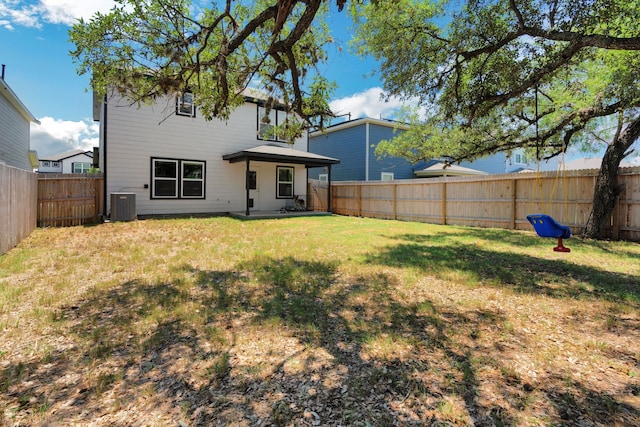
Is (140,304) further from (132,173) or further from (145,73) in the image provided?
(132,173)

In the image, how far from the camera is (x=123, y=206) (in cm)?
1132

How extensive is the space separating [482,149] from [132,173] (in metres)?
13.3

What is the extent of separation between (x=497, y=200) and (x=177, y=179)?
41.2 feet

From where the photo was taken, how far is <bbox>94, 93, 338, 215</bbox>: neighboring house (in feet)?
39.6

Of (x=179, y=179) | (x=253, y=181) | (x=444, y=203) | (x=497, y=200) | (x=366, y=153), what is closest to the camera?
A: (x=497, y=200)

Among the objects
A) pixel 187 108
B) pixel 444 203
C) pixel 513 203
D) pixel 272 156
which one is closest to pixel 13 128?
pixel 187 108

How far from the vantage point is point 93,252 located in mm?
6324

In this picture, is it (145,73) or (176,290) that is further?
(145,73)

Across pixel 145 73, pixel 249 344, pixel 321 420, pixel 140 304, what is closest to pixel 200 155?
pixel 145 73

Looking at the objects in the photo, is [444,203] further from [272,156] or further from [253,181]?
[253,181]

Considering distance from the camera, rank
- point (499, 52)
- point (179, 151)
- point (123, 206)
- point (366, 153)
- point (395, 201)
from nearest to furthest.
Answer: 1. point (499, 52)
2. point (123, 206)
3. point (179, 151)
4. point (395, 201)
5. point (366, 153)

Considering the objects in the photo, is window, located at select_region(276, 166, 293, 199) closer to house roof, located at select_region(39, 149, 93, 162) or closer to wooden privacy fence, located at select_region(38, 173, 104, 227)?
wooden privacy fence, located at select_region(38, 173, 104, 227)

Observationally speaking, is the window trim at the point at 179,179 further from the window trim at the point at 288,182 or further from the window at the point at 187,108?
the window trim at the point at 288,182

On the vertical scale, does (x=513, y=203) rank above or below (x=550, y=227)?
above
